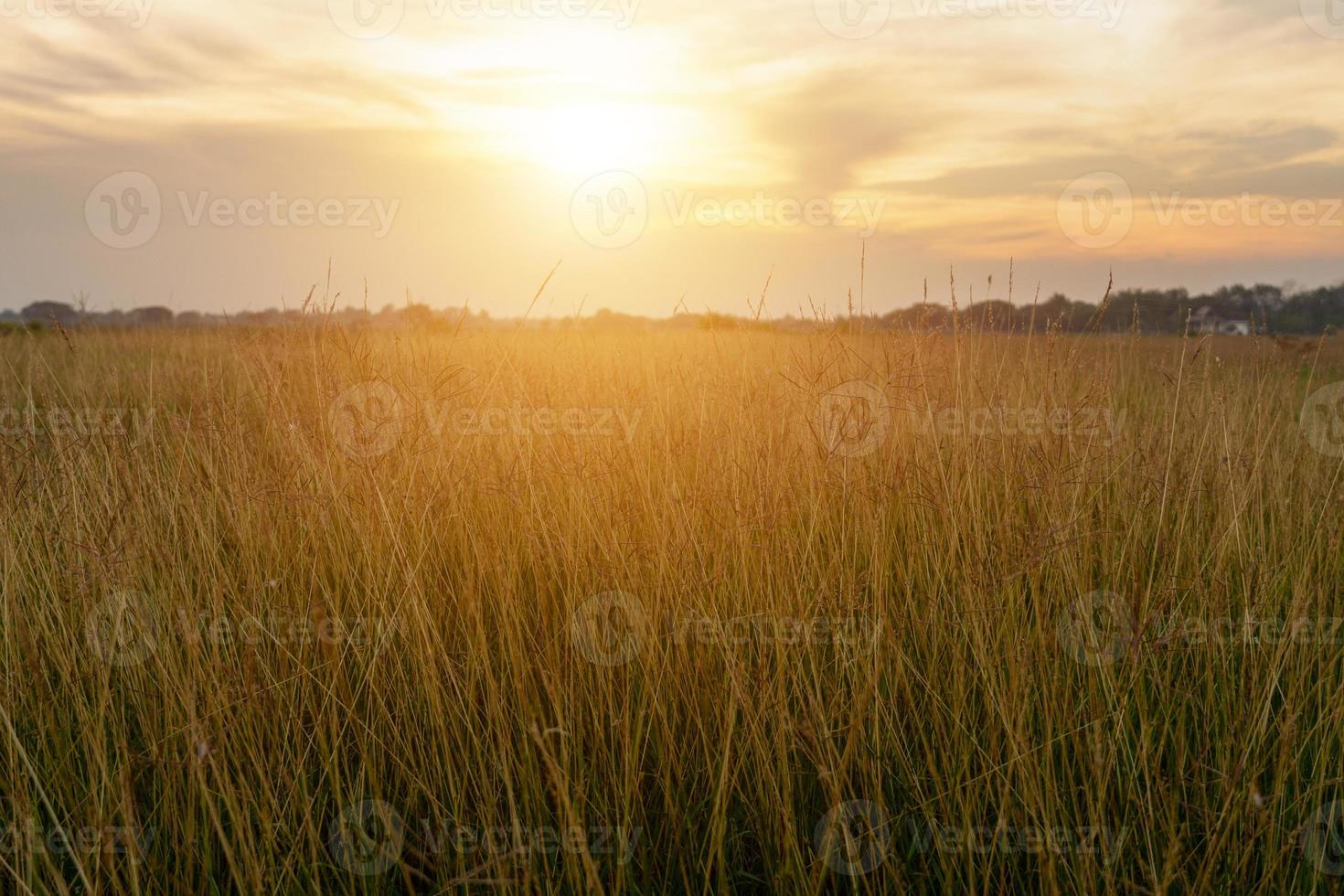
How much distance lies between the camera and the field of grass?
64.9 inches

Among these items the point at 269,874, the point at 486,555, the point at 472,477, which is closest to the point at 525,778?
the point at 269,874

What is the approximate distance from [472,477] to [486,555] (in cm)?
61

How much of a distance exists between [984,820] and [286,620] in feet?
6.18

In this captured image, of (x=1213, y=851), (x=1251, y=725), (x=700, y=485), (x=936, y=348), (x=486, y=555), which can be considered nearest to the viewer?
(x=1213, y=851)

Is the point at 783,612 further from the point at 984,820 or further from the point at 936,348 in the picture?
the point at 936,348

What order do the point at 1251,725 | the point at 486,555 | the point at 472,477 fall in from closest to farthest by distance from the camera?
the point at 1251,725, the point at 486,555, the point at 472,477

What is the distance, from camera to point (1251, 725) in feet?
5.70

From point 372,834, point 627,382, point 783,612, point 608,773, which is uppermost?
point 627,382

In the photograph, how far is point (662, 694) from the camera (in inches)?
77.9

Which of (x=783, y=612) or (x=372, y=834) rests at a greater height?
(x=783, y=612)

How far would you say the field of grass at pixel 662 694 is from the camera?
1647 millimetres

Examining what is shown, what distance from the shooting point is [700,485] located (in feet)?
8.15

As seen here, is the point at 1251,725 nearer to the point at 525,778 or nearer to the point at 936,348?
the point at 525,778

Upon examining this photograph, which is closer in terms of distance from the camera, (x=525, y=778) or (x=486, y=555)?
(x=525, y=778)
